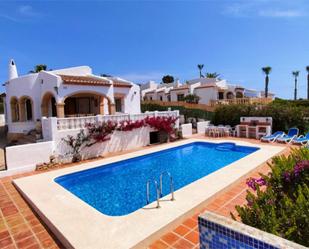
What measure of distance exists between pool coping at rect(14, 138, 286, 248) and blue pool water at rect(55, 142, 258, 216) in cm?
99

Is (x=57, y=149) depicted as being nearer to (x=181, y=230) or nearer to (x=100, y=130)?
(x=100, y=130)

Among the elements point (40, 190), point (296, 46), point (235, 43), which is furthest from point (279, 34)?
point (40, 190)

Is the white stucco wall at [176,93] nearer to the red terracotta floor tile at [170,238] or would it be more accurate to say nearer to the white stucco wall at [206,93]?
the white stucco wall at [206,93]

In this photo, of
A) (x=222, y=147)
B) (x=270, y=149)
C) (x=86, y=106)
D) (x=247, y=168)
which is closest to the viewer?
(x=247, y=168)

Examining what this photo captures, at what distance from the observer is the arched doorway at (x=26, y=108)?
756 inches

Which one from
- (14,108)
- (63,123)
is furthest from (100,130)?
(14,108)

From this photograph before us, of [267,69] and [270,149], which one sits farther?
[267,69]

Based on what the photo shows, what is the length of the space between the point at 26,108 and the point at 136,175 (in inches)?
631

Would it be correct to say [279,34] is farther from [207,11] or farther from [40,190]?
[40,190]

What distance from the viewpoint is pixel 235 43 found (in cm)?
1723

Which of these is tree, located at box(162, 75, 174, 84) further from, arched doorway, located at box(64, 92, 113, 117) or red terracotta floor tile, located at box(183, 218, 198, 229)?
red terracotta floor tile, located at box(183, 218, 198, 229)

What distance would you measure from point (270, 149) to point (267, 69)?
4062 cm

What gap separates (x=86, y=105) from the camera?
21.0m

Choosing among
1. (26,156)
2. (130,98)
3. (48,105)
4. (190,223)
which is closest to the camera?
(190,223)
